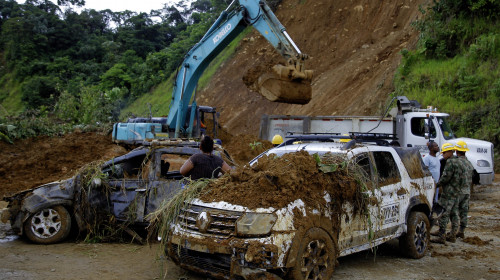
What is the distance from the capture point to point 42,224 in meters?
7.70

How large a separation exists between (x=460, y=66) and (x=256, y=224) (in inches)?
687

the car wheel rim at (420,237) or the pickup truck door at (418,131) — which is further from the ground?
the pickup truck door at (418,131)

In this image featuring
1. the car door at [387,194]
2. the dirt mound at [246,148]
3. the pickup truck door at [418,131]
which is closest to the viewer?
the car door at [387,194]

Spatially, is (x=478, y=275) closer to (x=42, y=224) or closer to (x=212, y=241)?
(x=212, y=241)

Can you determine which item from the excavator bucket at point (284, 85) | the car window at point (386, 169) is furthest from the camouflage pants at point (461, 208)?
the excavator bucket at point (284, 85)

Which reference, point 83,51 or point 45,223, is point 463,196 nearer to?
point 45,223

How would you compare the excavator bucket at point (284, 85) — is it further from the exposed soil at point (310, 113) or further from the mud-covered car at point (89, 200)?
the mud-covered car at point (89, 200)

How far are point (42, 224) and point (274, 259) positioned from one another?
4.60m

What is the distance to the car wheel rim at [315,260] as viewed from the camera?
5273 millimetres

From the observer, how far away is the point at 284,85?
38.9ft

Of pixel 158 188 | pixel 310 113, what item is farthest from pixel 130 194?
pixel 310 113

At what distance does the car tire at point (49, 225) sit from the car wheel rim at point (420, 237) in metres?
5.69

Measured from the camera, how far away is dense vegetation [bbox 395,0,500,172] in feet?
58.7

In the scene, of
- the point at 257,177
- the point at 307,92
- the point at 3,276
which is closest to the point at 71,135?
the point at 307,92
